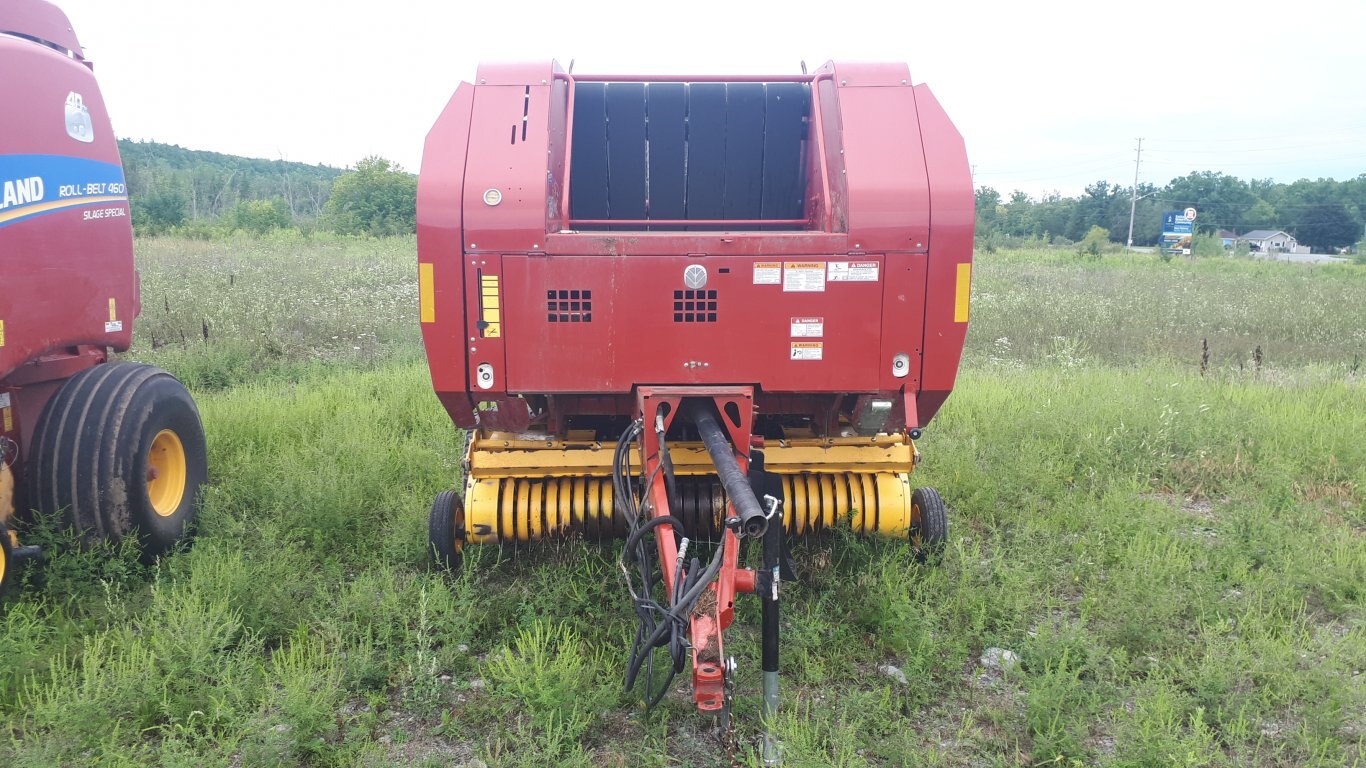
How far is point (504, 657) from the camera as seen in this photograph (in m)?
3.30

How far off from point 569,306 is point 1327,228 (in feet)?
271

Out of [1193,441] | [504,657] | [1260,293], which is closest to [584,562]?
[504,657]

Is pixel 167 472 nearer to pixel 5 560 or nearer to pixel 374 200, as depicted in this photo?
pixel 5 560

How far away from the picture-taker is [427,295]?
3443mm

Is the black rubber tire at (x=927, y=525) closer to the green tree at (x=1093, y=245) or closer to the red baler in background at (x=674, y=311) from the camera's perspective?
the red baler in background at (x=674, y=311)

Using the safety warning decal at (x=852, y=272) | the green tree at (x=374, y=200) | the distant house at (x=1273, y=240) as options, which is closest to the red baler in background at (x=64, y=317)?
the safety warning decal at (x=852, y=272)

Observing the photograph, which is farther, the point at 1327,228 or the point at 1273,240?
the point at 1327,228

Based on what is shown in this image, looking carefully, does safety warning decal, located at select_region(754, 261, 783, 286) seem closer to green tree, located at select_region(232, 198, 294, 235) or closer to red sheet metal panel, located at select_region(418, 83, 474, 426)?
red sheet metal panel, located at select_region(418, 83, 474, 426)

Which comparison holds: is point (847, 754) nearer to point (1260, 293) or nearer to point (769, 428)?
point (769, 428)

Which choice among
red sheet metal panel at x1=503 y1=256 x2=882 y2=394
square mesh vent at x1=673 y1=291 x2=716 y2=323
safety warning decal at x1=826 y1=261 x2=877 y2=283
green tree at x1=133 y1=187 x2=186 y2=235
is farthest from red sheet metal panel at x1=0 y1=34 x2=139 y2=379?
green tree at x1=133 y1=187 x2=186 y2=235

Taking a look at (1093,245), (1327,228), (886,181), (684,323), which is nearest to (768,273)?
(684,323)

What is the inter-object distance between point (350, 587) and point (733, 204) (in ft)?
8.56

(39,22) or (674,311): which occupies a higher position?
(39,22)

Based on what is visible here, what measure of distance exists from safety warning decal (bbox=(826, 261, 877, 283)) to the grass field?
4.33 ft
